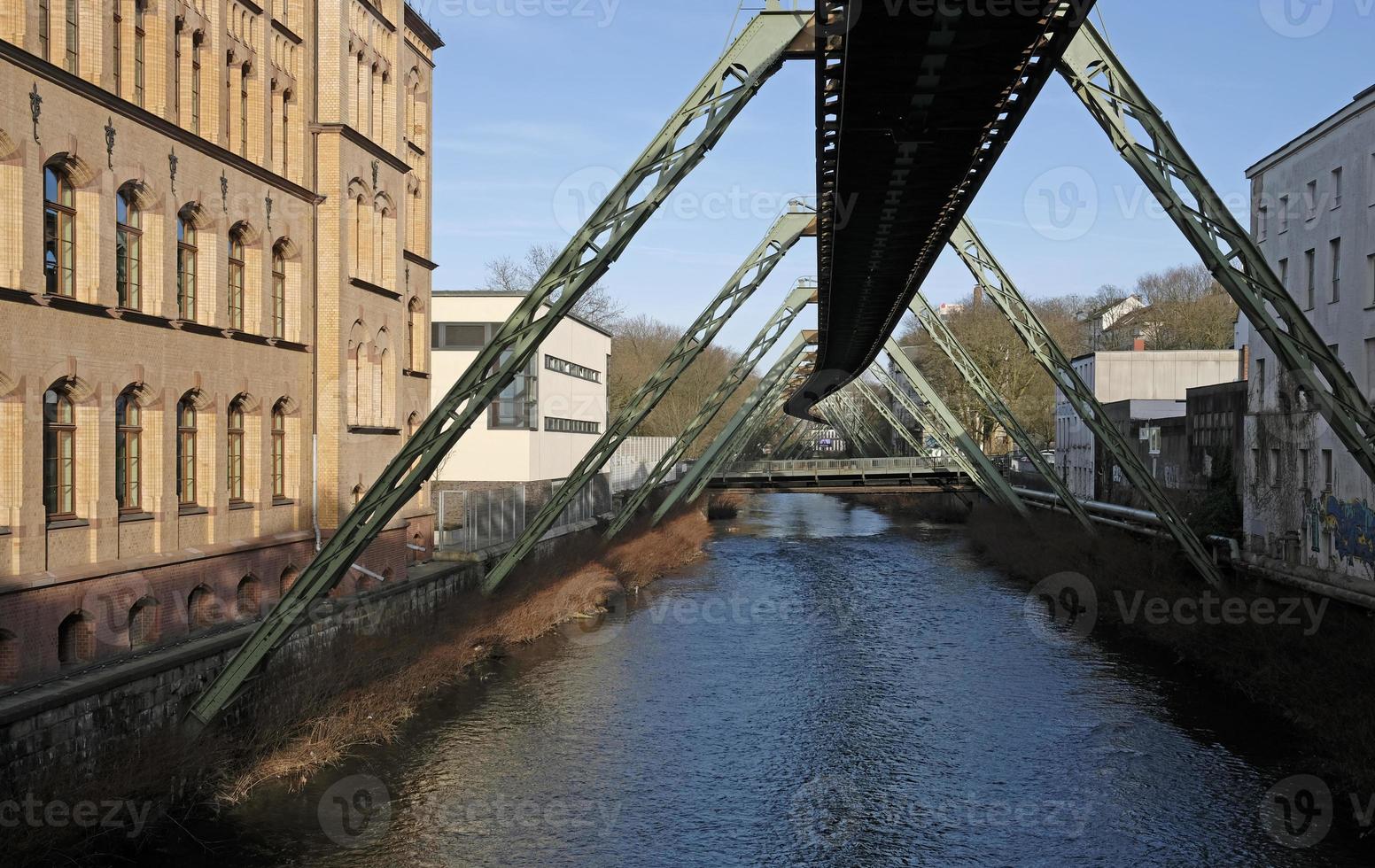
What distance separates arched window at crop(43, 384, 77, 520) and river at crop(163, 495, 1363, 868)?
4.78 meters

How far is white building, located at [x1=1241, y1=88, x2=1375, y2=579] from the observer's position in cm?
2411

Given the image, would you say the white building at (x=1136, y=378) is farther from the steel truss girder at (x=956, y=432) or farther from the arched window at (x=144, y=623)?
the arched window at (x=144, y=623)

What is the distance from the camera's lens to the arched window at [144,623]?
17312mm

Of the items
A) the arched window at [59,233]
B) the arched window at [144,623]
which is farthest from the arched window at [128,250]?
the arched window at [144,623]

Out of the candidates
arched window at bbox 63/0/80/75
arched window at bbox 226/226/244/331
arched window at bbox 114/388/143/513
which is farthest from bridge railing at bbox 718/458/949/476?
arched window at bbox 63/0/80/75

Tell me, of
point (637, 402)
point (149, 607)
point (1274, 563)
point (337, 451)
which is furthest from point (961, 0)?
point (637, 402)

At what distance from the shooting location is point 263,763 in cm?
1568

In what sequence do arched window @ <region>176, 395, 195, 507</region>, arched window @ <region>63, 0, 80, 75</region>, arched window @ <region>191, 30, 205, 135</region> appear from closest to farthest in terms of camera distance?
1. arched window @ <region>63, 0, 80, 75</region>
2. arched window @ <region>176, 395, 195, 507</region>
3. arched window @ <region>191, 30, 205, 135</region>

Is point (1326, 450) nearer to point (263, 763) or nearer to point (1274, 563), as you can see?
point (1274, 563)

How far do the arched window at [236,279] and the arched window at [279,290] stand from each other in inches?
38.6

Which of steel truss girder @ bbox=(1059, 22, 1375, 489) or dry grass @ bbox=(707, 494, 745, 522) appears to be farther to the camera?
dry grass @ bbox=(707, 494, 745, 522)

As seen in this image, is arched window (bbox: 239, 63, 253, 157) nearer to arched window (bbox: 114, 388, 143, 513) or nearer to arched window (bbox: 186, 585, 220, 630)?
arched window (bbox: 114, 388, 143, 513)

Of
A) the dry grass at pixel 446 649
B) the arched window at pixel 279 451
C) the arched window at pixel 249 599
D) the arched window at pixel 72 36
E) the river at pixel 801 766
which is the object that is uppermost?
the arched window at pixel 72 36

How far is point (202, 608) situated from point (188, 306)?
4752 millimetres
